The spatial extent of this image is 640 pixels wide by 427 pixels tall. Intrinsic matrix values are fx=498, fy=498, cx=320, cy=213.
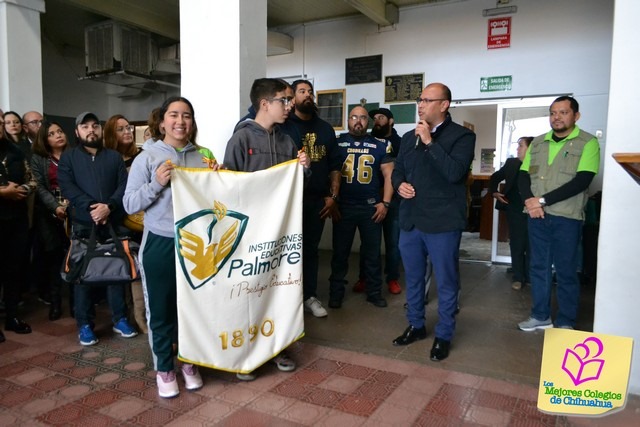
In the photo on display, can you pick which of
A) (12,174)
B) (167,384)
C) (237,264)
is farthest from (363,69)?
(167,384)

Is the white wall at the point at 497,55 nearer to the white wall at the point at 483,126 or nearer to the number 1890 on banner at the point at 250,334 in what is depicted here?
the number 1890 on banner at the point at 250,334

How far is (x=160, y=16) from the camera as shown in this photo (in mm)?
7332

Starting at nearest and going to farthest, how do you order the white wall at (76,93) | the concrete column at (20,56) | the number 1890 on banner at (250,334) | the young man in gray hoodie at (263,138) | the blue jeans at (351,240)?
the number 1890 on banner at (250,334)
the young man in gray hoodie at (263,138)
the blue jeans at (351,240)
the concrete column at (20,56)
the white wall at (76,93)

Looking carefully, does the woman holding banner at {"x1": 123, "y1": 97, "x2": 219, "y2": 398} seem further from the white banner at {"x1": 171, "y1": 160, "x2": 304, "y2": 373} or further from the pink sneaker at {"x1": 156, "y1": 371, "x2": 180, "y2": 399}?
the white banner at {"x1": 171, "y1": 160, "x2": 304, "y2": 373}

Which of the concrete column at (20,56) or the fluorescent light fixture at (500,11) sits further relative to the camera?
the fluorescent light fixture at (500,11)

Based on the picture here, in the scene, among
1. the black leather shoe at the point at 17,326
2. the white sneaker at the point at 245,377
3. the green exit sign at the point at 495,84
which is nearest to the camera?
the white sneaker at the point at 245,377

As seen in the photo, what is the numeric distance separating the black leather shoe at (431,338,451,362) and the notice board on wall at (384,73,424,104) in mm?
3995

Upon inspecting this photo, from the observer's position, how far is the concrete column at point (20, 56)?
507 centimetres

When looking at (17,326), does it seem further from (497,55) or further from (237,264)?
(497,55)

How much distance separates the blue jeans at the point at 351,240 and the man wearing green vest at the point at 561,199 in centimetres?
122

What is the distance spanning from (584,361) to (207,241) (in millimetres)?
1798

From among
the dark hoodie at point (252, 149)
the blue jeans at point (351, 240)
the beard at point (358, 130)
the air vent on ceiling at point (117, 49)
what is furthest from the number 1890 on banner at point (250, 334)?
the air vent on ceiling at point (117, 49)

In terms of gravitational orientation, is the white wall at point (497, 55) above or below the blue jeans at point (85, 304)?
above

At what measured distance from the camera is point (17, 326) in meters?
3.61
